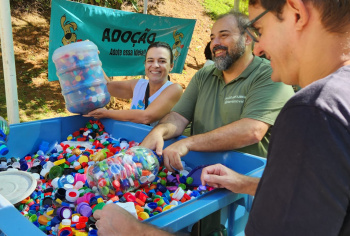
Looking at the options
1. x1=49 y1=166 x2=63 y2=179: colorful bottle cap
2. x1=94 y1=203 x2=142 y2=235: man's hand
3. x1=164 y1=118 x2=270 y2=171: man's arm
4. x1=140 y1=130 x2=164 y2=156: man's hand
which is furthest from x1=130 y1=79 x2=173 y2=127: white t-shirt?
x1=94 y1=203 x2=142 y2=235: man's hand

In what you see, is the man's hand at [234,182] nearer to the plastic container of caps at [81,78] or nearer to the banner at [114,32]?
the plastic container of caps at [81,78]

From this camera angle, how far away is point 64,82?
97.1 inches

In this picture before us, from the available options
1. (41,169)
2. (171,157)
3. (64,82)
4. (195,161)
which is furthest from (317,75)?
(64,82)

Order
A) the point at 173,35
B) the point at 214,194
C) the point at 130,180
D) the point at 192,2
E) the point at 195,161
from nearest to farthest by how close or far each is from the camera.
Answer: the point at 214,194, the point at 130,180, the point at 195,161, the point at 173,35, the point at 192,2

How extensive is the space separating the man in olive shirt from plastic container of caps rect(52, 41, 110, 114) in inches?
24.8

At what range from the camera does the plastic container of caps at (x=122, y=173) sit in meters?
1.42

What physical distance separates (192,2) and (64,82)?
9.87 meters

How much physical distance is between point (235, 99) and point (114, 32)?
2.78m

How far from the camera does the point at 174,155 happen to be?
169cm

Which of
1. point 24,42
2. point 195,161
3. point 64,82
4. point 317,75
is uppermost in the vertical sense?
point 317,75

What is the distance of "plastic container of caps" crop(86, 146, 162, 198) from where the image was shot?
4.67 ft

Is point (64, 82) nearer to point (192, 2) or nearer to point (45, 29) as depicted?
point (45, 29)

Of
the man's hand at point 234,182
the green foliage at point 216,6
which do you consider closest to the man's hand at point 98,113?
the man's hand at point 234,182

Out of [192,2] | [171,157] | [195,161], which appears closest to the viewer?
[171,157]
